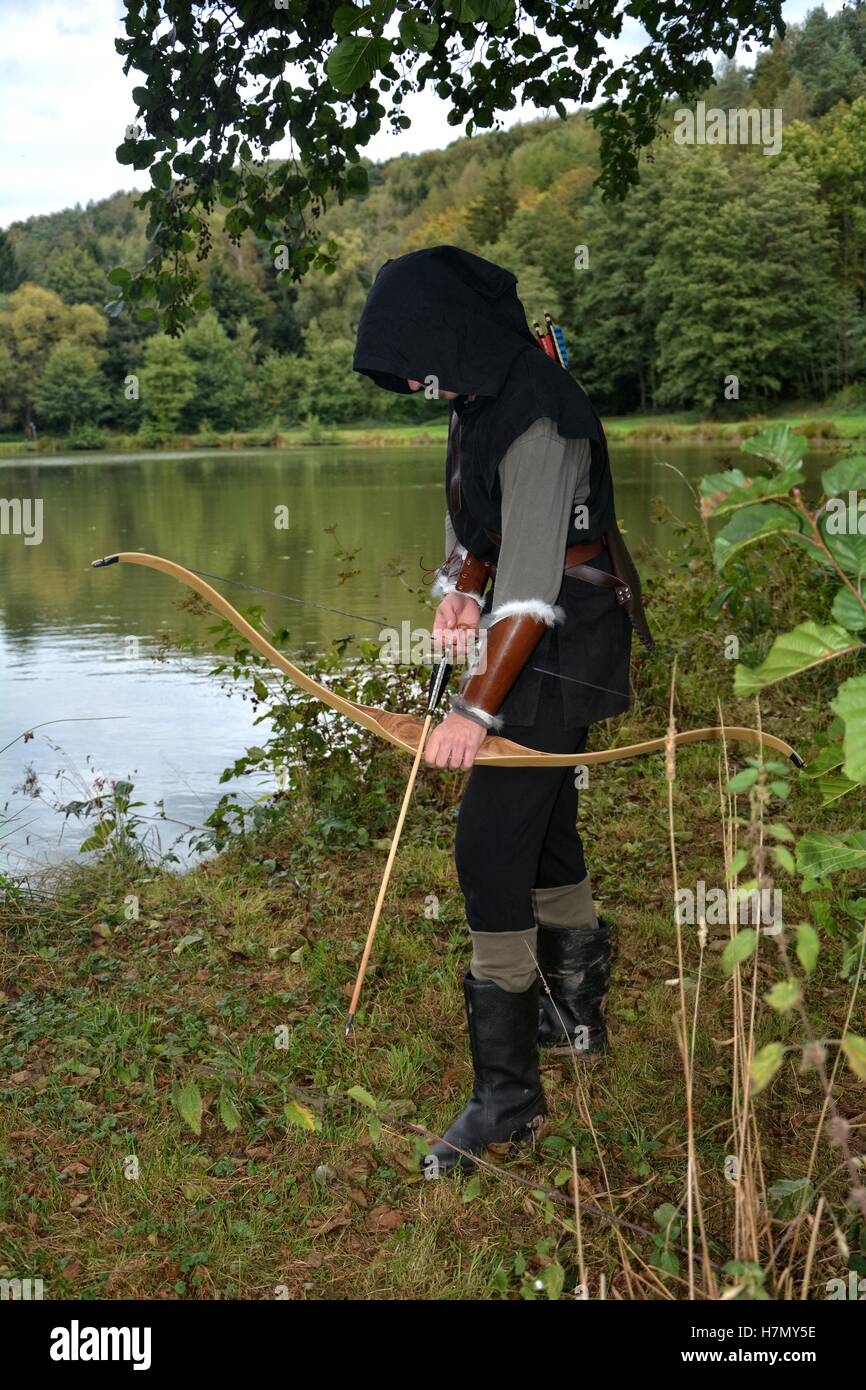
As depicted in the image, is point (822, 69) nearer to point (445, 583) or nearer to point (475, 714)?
point (445, 583)

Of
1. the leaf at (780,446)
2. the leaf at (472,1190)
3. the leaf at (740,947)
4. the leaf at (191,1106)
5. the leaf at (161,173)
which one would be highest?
the leaf at (161,173)

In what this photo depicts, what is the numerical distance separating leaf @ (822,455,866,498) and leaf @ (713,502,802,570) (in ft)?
0.31

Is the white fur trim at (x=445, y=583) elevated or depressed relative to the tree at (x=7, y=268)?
depressed

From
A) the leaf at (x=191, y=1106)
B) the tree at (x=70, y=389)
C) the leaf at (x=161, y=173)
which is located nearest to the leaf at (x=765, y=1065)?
the leaf at (x=191, y=1106)

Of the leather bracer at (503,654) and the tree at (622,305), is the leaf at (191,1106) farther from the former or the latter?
the tree at (622,305)

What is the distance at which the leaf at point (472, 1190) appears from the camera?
2670mm

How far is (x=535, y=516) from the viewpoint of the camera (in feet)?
8.50

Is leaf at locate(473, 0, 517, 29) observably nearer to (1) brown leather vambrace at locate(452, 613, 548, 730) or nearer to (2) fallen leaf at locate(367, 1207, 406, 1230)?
(1) brown leather vambrace at locate(452, 613, 548, 730)

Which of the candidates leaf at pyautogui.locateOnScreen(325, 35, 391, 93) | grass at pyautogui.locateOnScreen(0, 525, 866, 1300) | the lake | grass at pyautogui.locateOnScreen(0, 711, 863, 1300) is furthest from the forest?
grass at pyautogui.locateOnScreen(0, 711, 863, 1300)

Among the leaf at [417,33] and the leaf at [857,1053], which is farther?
the leaf at [417,33]

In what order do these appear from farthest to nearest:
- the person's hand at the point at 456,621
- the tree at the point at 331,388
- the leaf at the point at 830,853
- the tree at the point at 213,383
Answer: the tree at the point at 213,383 → the tree at the point at 331,388 → the person's hand at the point at 456,621 → the leaf at the point at 830,853

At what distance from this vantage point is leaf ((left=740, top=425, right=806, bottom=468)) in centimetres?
162

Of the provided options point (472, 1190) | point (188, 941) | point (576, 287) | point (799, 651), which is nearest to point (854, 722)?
point (799, 651)

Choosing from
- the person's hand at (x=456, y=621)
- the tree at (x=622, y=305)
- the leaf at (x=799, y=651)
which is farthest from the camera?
the tree at (x=622, y=305)
